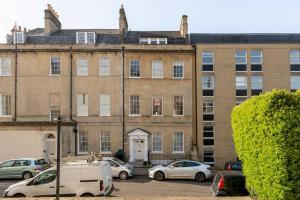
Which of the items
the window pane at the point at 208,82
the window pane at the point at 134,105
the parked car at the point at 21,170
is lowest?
the parked car at the point at 21,170

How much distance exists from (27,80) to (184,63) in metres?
15.0

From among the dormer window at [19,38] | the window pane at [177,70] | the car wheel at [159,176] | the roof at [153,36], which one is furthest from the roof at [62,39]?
the car wheel at [159,176]

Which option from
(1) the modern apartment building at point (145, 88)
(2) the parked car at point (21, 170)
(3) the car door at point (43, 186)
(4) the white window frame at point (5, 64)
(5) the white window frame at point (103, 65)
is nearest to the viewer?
(3) the car door at point (43, 186)

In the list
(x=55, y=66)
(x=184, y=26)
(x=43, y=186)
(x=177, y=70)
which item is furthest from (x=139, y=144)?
(x=43, y=186)

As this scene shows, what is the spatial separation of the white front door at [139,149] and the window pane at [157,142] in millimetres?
1075

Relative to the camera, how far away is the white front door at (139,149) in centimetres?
3700

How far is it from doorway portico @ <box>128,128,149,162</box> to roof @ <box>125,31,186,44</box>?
31.9 ft

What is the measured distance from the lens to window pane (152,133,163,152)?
123 feet

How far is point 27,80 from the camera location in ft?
124

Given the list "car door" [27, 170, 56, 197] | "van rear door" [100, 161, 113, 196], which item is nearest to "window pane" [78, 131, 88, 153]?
"van rear door" [100, 161, 113, 196]

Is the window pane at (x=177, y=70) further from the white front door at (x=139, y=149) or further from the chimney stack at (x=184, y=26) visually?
the white front door at (x=139, y=149)

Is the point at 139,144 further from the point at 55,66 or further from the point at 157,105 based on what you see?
the point at 55,66

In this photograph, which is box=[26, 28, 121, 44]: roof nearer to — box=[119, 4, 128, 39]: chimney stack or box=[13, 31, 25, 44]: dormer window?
box=[13, 31, 25, 44]: dormer window

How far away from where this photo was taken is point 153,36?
4084cm
